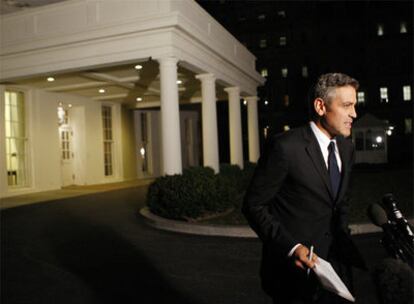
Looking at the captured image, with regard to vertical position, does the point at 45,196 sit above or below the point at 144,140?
below

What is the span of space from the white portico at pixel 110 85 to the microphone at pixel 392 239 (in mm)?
9561

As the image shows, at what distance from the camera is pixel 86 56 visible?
505 inches

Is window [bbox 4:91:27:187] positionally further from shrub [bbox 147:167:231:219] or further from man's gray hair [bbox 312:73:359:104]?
man's gray hair [bbox 312:73:359:104]

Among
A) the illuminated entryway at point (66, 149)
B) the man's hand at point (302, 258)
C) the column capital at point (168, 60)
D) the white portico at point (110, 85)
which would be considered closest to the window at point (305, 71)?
the white portico at point (110, 85)

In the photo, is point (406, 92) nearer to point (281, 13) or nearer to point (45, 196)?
point (281, 13)

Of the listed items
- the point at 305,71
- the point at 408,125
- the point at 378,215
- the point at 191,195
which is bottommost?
the point at 191,195

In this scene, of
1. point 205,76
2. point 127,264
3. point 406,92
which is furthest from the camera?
point 406,92

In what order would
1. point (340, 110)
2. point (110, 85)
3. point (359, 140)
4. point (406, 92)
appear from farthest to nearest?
point (406, 92)
point (359, 140)
point (110, 85)
point (340, 110)

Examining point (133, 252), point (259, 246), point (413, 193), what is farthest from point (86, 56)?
point (413, 193)

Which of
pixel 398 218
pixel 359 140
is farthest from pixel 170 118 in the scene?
pixel 359 140

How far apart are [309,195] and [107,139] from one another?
2224 centimetres

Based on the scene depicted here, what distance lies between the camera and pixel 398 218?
2.32 meters

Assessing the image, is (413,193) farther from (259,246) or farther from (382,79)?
(382,79)

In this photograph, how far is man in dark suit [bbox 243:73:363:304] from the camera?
2.60 meters
